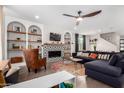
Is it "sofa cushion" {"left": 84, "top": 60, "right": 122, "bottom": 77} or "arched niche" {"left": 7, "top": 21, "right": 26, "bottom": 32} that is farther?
"arched niche" {"left": 7, "top": 21, "right": 26, "bottom": 32}

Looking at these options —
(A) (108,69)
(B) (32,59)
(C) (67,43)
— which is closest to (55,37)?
(C) (67,43)

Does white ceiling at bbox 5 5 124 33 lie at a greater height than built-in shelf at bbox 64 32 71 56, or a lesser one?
greater

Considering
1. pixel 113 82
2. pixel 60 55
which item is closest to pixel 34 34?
pixel 60 55

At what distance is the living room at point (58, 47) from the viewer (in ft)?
6.58

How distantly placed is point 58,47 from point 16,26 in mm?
2581

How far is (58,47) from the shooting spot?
18.3 ft

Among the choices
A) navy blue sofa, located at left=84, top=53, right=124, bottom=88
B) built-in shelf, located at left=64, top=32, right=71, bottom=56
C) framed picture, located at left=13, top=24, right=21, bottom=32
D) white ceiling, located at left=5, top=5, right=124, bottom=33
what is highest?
white ceiling, located at left=5, top=5, right=124, bottom=33

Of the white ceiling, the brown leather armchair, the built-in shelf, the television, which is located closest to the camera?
the white ceiling

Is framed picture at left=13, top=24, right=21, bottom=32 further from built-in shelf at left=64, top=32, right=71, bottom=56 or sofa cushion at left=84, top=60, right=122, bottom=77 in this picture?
sofa cushion at left=84, top=60, right=122, bottom=77

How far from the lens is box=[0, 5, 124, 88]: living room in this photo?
2.00 m

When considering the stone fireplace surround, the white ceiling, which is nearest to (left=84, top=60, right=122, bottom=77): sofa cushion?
the white ceiling

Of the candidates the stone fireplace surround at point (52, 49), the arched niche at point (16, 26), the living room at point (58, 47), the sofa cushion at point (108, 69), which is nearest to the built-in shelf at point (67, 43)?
the living room at point (58, 47)
